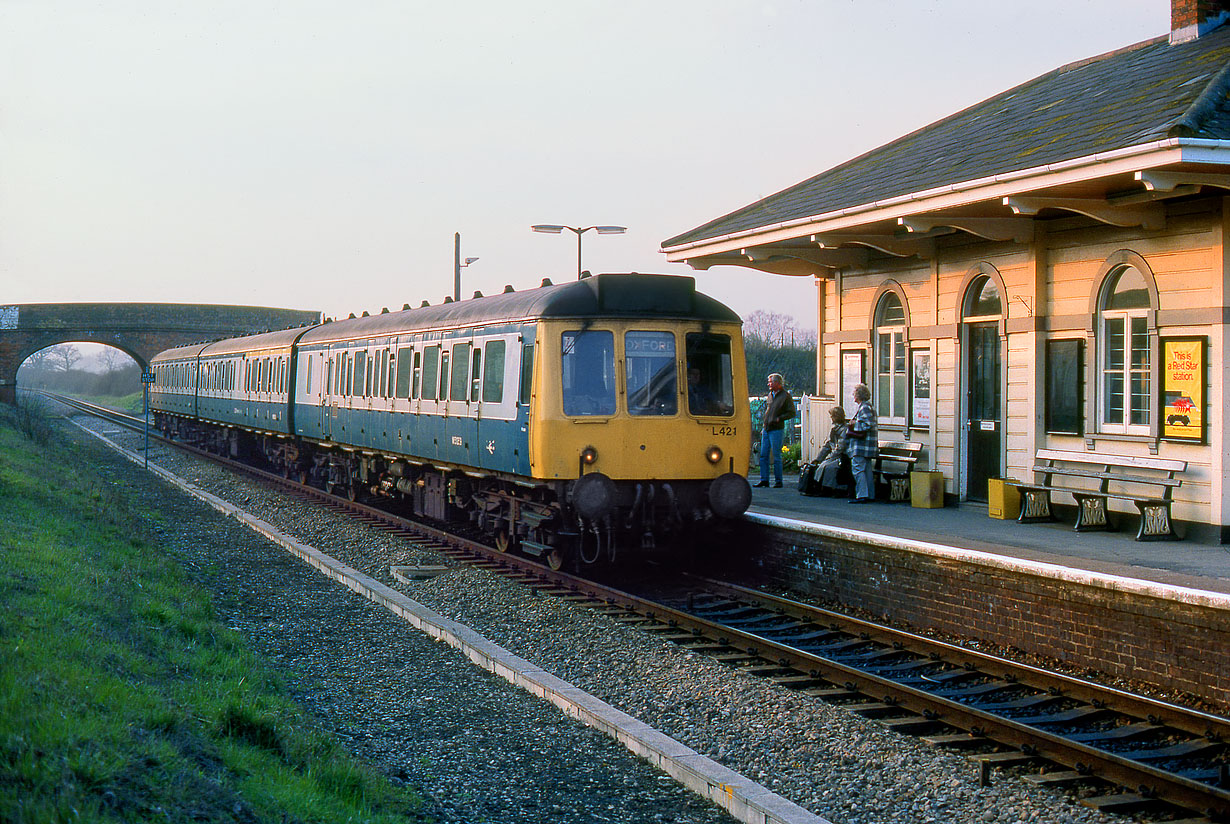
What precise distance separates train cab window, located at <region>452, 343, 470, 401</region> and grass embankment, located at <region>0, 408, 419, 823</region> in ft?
14.7

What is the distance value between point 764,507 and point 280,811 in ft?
32.1

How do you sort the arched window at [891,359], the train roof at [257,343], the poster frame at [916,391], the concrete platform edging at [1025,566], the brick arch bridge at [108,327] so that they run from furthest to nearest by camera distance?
the brick arch bridge at [108,327] → the train roof at [257,343] → the arched window at [891,359] → the poster frame at [916,391] → the concrete platform edging at [1025,566]

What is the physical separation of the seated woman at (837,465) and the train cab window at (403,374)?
5.71 m

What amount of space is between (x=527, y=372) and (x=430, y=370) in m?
3.62

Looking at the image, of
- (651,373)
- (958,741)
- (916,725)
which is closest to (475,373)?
(651,373)

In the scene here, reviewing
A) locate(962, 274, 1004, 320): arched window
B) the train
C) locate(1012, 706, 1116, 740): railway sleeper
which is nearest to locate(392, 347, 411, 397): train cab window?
the train

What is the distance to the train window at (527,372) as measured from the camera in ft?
38.7

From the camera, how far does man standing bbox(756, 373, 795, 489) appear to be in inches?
650

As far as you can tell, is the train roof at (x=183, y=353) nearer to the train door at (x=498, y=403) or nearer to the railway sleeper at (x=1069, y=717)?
the train door at (x=498, y=403)

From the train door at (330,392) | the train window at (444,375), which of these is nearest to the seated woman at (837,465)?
the train window at (444,375)

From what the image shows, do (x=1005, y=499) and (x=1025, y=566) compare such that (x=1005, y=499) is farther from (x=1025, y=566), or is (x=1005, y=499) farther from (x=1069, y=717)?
(x=1069, y=717)

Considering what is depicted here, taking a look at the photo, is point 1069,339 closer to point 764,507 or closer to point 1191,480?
point 1191,480

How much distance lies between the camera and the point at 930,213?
1243 cm

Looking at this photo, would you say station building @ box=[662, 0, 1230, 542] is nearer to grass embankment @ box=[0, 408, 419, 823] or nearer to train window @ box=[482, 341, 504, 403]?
train window @ box=[482, 341, 504, 403]
